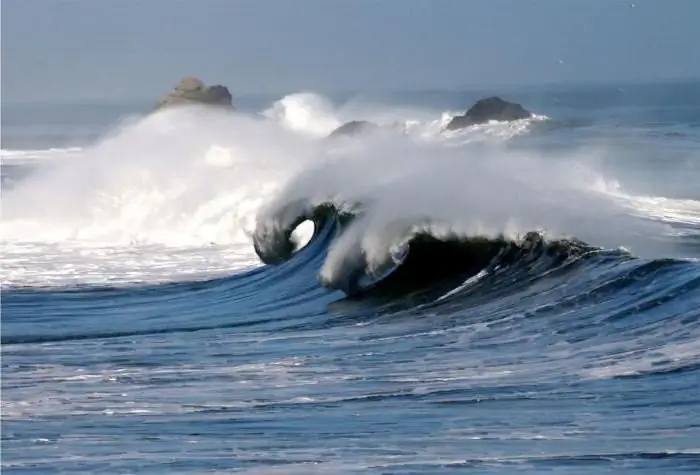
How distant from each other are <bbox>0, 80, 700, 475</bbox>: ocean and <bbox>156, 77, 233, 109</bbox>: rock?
28.5m

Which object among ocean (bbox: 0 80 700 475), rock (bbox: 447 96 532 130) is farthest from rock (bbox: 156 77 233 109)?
ocean (bbox: 0 80 700 475)

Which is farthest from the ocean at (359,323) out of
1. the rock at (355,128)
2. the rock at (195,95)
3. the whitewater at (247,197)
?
the rock at (195,95)

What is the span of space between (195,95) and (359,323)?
47188 millimetres

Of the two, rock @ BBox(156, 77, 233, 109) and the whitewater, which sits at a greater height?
rock @ BBox(156, 77, 233, 109)

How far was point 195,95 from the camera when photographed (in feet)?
198

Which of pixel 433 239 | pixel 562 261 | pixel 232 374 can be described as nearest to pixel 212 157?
pixel 433 239

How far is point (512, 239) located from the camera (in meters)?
15.8

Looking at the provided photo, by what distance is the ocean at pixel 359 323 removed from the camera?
8.20m

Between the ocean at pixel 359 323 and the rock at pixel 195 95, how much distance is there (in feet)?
93.5

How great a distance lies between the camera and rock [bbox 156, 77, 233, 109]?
59188 mm

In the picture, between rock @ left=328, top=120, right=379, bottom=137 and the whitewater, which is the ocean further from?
rock @ left=328, top=120, right=379, bottom=137

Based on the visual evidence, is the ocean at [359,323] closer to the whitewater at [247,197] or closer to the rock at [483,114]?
the whitewater at [247,197]

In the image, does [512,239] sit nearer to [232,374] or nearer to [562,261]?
[562,261]

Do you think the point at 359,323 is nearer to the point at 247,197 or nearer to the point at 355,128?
the point at 247,197
